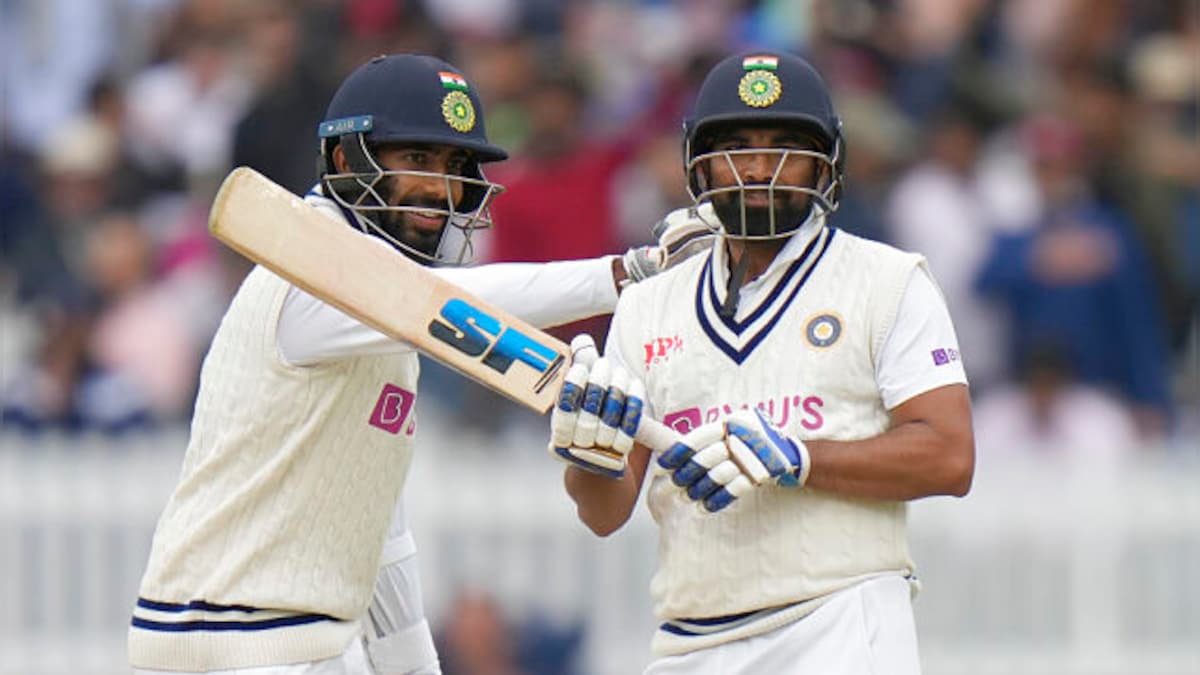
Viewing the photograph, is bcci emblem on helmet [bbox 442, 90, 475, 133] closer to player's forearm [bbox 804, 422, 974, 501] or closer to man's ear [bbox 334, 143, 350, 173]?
man's ear [bbox 334, 143, 350, 173]

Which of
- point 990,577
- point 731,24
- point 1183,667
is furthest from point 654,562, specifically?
point 731,24

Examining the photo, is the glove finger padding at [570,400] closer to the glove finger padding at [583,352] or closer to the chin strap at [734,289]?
the glove finger padding at [583,352]

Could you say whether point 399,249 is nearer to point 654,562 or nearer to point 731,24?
point 654,562

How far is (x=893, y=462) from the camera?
15.3 feet

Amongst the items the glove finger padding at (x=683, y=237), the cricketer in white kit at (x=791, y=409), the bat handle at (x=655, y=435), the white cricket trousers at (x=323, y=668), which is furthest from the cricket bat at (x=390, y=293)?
the white cricket trousers at (x=323, y=668)

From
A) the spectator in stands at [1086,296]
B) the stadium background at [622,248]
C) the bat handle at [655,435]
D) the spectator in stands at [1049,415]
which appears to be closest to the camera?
the bat handle at [655,435]

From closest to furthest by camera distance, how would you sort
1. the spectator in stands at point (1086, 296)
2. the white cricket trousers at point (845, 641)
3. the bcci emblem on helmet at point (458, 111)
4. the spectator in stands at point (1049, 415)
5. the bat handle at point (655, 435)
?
the bat handle at point (655, 435) < the white cricket trousers at point (845, 641) < the bcci emblem on helmet at point (458, 111) < the spectator in stands at point (1049, 415) < the spectator in stands at point (1086, 296)

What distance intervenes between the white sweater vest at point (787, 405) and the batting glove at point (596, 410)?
1.07 ft

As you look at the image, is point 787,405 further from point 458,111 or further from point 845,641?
point 458,111

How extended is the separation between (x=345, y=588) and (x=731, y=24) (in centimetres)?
610

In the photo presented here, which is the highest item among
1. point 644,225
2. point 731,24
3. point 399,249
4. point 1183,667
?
point 731,24

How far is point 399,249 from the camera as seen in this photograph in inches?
200

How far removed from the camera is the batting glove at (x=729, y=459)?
453 cm

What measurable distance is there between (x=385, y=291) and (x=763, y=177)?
0.73m
